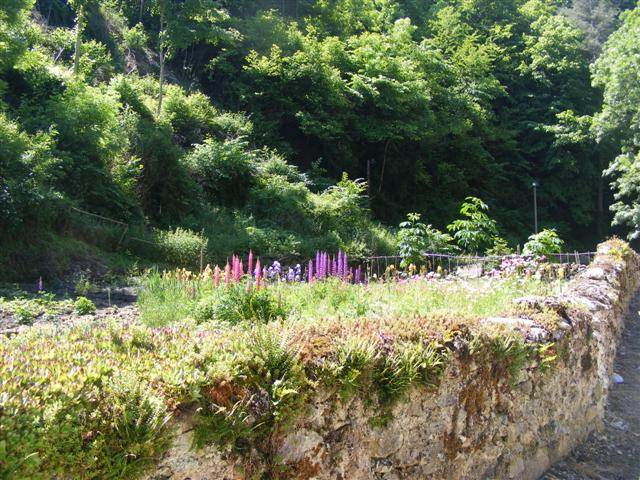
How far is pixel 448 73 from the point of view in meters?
27.5

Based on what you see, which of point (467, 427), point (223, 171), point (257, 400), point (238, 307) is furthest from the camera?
point (223, 171)

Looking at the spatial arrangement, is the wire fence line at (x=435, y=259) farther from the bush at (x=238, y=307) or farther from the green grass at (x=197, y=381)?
the green grass at (x=197, y=381)

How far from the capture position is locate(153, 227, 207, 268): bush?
1234 cm

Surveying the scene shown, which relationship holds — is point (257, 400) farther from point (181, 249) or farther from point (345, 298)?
point (181, 249)

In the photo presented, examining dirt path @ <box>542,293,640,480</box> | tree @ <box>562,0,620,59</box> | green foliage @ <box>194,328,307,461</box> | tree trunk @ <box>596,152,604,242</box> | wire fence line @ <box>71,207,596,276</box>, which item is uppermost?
tree @ <box>562,0,620,59</box>

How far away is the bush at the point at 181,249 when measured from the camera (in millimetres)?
12336

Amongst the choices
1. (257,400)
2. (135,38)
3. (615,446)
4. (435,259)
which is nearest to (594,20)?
(135,38)

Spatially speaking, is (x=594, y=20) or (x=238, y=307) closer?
(x=238, y=307)

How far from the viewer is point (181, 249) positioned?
40.8 feet

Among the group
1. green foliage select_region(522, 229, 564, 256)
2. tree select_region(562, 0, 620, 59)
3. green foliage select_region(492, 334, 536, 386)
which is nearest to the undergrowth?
green foliage select_region(492, 334, 536, 386)

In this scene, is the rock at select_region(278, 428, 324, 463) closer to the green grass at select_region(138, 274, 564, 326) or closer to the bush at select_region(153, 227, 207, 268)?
the green grass at select_region(138, 274, 564, 326)

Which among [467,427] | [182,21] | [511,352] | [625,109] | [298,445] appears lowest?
[467,427]

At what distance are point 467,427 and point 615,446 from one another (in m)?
2.42

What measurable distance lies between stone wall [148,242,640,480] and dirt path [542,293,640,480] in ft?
0.34
